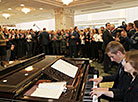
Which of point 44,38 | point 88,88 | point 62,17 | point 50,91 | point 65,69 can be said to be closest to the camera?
point 50,91

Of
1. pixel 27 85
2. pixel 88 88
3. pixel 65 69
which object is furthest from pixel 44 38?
pixel 27 85

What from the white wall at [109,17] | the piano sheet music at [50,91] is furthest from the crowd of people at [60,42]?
the white wall at [109,17]

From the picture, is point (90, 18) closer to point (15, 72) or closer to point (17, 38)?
point (17, 38)

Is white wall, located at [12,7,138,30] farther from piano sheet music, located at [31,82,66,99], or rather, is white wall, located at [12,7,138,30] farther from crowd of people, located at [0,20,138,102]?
piano sheet music, located at [31,82,66,99]

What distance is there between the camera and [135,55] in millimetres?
1302

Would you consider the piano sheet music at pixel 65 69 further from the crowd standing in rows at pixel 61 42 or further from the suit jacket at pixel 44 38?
the suit jacket at pixel 44 38

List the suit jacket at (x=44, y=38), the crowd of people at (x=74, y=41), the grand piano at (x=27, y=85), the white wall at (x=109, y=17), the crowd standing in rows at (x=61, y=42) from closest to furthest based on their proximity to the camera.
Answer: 1. the grand piano at (x=27, y=85)
2. the crowd of people at (x=74, y=41)
3. the crowd standing in rows at (x=61, y=42)
4. the suit jacket at (x=44, y=38)
5. the white wall at (x=109, y=17)

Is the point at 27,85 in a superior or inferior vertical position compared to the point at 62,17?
inferior

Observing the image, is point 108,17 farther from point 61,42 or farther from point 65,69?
point 65,69

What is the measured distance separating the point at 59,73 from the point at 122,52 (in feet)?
2.85

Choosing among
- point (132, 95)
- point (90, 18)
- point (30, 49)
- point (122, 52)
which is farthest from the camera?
point (90, 18)

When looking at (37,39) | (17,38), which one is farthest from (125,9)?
(17,38)

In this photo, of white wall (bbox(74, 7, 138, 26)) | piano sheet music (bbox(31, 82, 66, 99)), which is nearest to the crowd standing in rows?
piano sheet music (bbox(31, 82, 66, 99))

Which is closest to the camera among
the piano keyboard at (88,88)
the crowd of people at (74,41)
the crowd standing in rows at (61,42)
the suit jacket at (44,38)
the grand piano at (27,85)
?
the grand piano at (27,85)
